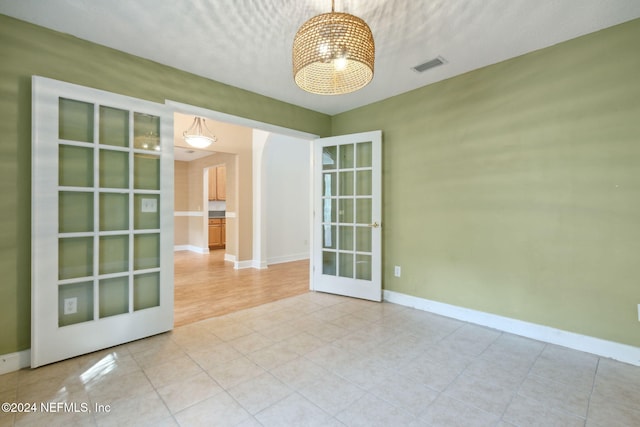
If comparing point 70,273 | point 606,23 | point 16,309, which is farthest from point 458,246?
point 16,309

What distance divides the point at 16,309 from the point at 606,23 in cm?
478

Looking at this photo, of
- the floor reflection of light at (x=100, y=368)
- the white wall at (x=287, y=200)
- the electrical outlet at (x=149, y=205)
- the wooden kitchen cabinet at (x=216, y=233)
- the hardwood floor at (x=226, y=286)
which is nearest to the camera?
the floor reflection of light at (x=100, y=368)

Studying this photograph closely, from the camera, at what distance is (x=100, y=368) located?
201 centimetres

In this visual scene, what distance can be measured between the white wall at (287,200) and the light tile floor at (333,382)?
3.51 m

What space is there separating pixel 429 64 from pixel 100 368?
3.65m

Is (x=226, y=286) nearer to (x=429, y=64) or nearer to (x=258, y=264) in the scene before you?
(x=258, y=264)

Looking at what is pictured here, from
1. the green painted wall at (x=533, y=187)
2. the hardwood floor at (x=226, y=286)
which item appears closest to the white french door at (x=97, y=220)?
the hardwood floor at (x=226, y=286)

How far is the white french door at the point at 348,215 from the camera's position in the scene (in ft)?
11.5

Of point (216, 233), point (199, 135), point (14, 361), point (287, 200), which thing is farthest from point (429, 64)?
point (216, 233)

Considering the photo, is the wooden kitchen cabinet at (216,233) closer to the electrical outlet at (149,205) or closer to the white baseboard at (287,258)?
the white baseboard at (287,258)

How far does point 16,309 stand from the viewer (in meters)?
2.04

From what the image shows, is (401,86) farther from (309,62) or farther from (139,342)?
(139,342)

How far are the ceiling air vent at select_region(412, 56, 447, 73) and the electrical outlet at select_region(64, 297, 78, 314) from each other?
3533 millimetres

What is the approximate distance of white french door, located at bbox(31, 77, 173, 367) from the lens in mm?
2039
